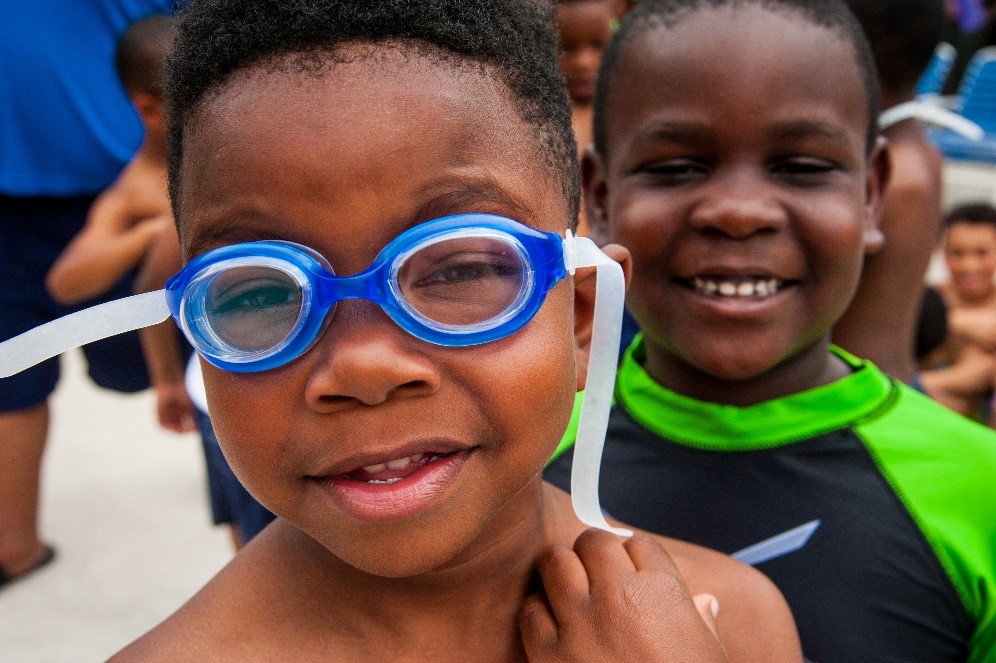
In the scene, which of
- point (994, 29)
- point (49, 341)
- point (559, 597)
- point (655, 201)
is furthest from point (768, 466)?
point (994, 29)

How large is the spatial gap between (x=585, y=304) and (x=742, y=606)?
1.97ft

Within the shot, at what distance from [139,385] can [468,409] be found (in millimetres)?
3001

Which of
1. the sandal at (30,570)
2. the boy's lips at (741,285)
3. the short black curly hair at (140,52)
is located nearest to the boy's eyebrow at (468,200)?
the boy's lips at (741,285)

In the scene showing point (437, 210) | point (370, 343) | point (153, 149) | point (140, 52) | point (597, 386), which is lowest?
point (153, 149)

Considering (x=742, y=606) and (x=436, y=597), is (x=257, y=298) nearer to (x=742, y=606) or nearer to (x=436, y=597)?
(x=436, y=597)

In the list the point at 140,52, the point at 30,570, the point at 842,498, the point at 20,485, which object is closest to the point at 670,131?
the point at 842,498

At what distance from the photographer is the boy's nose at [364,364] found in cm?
122

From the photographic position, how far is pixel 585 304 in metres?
1.67

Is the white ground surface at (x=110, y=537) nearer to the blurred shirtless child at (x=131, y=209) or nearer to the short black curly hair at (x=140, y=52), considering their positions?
the blurred shirtless child at (x=131, y=209)

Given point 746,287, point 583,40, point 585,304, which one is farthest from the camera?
point 583,40

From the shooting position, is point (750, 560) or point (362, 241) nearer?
point (362, 241)

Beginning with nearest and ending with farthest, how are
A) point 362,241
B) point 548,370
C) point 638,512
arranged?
point 362,241
point 548,370
point 638,512

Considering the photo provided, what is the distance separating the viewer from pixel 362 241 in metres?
1.25

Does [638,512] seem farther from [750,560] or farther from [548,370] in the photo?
[548,370]
